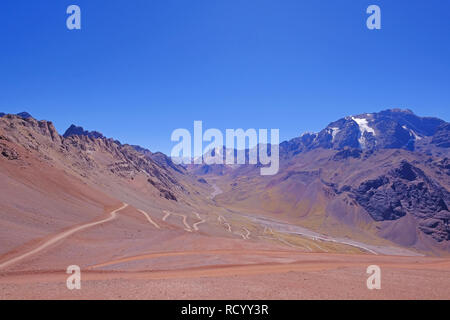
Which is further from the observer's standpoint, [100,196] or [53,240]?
[100,196]

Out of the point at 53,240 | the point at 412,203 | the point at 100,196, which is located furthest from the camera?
the point at 412,203

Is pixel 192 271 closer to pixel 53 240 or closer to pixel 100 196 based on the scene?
pixel 53 240

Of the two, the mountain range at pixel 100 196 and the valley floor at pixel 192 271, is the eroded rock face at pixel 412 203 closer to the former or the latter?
the mountain range at pixel 100 196

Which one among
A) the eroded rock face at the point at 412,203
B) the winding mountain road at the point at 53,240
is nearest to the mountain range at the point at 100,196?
the eroded rock face at the point at 412,203

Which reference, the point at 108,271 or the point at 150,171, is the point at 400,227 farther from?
the point at 108,271

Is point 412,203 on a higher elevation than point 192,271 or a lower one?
lower

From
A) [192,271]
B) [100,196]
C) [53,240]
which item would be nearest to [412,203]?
[100,196]

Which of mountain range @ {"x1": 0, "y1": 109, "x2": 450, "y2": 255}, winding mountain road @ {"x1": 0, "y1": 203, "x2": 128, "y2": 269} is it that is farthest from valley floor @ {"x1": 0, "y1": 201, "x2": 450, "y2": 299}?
mountain range @ {"x1": 0, "y1": 109, "x2": 450, "y2": 255}

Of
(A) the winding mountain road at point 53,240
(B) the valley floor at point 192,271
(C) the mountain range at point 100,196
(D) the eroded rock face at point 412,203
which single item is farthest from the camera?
(D) the eroded rock face at point 412,203

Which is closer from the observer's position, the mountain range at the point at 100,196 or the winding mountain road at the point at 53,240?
the winding mountain road at the point at 53,240

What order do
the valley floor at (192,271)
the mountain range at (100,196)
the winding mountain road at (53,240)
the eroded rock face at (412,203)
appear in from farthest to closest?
1. the eroded rock face at (412,203)
2. the mountain range at (100,196)
3. the winding mountain road at (53,240)
4. the valley floor at (192,271)

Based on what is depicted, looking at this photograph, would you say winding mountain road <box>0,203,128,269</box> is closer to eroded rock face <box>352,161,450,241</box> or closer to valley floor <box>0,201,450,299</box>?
valley floor <box>0,201,450,299</box>

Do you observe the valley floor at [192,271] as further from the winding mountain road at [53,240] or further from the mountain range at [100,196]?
the mountain range at [100,196]
